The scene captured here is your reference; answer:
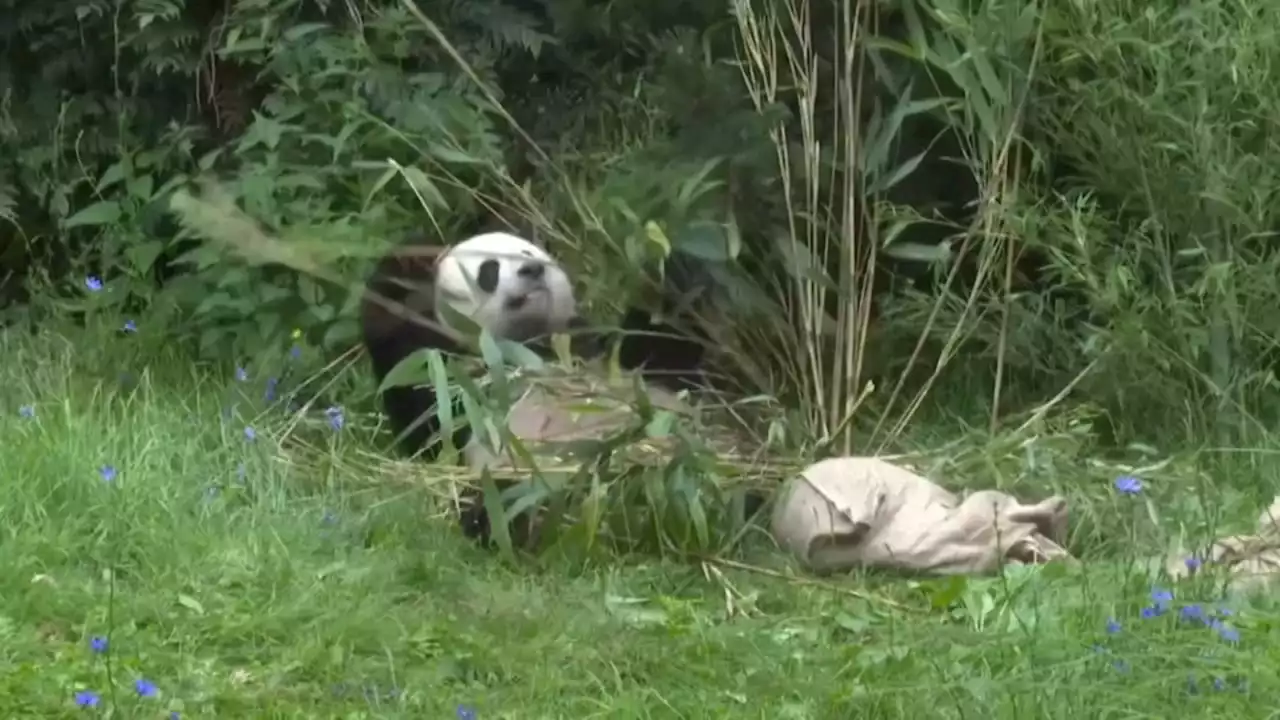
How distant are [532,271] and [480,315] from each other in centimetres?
14

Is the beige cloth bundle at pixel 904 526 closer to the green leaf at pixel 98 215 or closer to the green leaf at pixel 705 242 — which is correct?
the green leaf at pixel 705 242

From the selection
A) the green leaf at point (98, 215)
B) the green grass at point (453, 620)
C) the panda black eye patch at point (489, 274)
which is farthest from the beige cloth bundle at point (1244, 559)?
the green leaf at point (98, 215)

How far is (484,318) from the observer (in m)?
3.42

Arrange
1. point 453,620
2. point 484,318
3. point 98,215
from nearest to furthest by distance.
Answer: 1. point 453,620
2. point 484,318
3. point 98,215

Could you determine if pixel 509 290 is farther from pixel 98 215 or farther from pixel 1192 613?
pixel 1192 613

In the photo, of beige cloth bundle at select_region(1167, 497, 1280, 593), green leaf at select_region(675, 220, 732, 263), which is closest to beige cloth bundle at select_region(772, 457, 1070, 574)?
beige cloth bundle at select_region(1167, 497, 1280, 593)

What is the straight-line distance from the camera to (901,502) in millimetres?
2934

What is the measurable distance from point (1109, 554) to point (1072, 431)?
1.51 feet

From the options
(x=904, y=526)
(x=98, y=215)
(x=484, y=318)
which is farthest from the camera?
(x=98, y=215)

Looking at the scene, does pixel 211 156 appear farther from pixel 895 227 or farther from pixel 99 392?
pixel 895 227

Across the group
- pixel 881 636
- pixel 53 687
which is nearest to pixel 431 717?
pixel 53 687

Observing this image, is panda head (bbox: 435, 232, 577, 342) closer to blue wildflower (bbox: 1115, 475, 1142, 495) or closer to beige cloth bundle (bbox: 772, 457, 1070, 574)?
beige cloth bundle (bbox: 772, 457, 1070, 574)

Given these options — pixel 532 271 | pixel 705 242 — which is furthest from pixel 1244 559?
pixel 532 271

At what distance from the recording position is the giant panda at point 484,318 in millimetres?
3281
